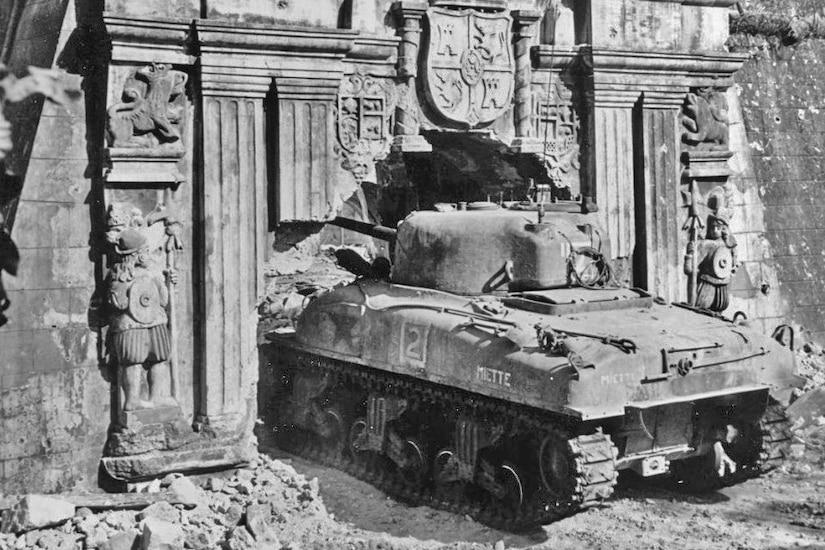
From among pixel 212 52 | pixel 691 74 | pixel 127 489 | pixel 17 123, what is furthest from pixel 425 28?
pixel 127 489

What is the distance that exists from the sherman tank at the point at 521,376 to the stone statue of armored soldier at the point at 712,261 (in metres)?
2.77

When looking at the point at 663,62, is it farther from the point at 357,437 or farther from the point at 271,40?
the point at 357,437

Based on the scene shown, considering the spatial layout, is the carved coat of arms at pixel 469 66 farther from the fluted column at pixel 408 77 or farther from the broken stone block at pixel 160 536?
the broken stone block at pixel 160 536

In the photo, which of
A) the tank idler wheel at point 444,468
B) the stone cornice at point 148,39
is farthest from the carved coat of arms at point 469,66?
the tank idler wheel at point 444,468

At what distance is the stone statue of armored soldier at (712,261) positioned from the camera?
13.8 metres

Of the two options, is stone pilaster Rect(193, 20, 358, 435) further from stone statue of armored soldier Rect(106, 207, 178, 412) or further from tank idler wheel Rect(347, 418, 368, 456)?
tank idler wheel Rect(347, 418, 368, 456)

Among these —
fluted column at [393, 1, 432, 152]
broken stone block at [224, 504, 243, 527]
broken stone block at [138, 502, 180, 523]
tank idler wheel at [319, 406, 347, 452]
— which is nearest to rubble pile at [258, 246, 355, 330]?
tank idler wheel at [319, 406, 347, 452]

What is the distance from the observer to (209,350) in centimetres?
1073

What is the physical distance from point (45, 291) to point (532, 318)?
4318 millimetres

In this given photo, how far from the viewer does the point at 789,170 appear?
16.0 meters

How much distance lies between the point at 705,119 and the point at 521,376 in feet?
18.8

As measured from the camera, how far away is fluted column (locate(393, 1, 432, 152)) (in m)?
11.9

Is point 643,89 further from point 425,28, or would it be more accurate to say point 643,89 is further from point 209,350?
point 209,350

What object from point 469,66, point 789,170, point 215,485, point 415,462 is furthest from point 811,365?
point 215,485
